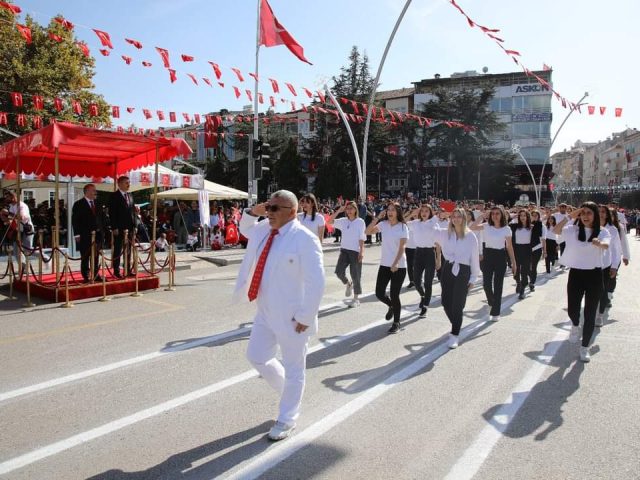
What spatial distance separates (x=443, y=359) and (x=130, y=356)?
135 inches

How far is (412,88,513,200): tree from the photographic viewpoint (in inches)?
2168

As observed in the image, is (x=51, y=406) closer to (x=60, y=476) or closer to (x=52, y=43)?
(x=60, y=476)

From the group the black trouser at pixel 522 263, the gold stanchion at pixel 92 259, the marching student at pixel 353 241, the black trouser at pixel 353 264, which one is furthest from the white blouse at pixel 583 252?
the gold stanchion at pixel 92 259

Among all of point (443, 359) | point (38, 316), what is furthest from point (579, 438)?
point (38, 316)

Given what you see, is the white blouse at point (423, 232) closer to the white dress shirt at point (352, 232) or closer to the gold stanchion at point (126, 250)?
the white dress shirt at point (352, 232)

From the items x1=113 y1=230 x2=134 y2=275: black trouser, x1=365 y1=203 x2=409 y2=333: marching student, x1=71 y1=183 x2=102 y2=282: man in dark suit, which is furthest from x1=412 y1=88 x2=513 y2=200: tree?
x1=365 y1=203 x2=409 y2=333: marching student

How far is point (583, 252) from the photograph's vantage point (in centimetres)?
607

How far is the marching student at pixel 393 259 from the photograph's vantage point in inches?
287

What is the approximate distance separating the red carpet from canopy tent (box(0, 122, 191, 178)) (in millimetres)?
1982

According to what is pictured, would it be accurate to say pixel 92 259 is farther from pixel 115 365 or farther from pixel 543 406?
pixel 543 406

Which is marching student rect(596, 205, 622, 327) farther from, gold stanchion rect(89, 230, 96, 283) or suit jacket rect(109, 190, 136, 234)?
suit jacket rect(109, 190, 136, 234)

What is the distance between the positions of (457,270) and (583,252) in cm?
142

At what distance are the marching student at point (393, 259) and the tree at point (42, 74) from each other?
2058cm

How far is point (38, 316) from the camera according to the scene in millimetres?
7832
